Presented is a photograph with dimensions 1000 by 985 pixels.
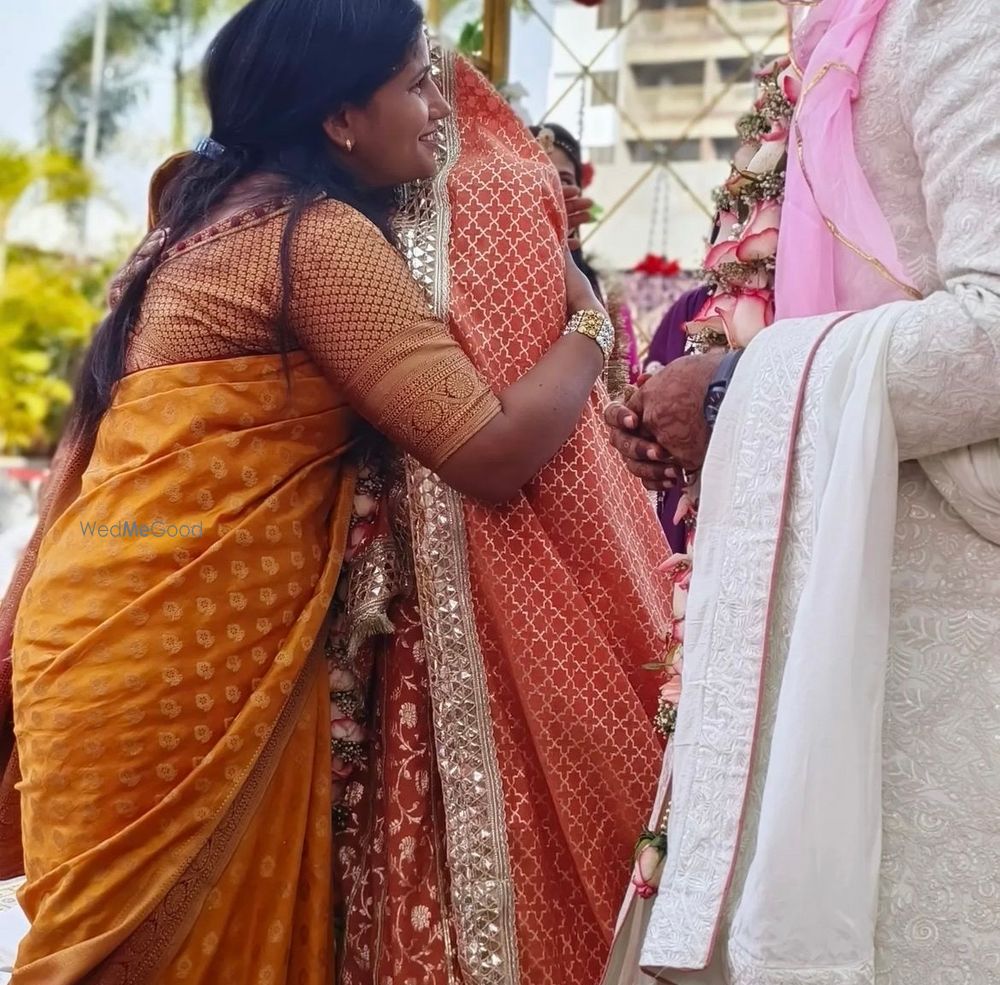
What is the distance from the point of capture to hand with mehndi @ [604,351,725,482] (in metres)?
1.40

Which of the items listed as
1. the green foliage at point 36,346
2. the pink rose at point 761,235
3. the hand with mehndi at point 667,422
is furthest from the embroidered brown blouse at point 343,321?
the green foliage at point 36,346

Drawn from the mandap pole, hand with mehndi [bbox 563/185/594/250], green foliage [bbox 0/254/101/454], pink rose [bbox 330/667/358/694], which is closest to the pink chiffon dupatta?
pink rose [bbox 330/667/358/694]

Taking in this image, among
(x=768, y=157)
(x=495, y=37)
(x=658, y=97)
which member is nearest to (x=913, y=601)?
(x=768, y=157)

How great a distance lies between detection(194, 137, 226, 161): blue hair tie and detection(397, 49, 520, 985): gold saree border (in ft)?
1.03

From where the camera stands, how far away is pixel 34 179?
1515cm

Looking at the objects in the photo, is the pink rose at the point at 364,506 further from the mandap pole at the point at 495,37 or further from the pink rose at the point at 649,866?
the mandap pole at the point at 495,37

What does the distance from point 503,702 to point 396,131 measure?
80cm

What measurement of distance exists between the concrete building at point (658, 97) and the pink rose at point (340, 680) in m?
3.35

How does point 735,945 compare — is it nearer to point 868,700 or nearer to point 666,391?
point 868,700

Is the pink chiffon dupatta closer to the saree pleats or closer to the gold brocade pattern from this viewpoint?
the gold brocade pattern

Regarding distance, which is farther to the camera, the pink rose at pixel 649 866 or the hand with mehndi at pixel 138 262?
the hand with mehndi at pixel 138 262

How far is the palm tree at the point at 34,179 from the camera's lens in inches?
580

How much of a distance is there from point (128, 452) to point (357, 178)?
0.51 meters

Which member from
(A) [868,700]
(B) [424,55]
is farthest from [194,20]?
(A) [868,700]
